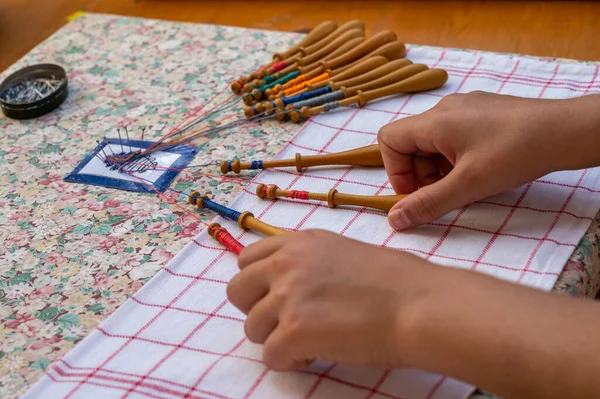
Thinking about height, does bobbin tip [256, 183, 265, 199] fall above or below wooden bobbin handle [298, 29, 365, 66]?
below

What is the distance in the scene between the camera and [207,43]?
1.50 meters

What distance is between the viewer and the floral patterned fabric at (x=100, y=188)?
87 centimetres

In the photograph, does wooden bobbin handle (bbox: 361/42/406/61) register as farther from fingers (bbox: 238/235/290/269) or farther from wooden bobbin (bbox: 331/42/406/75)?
fingers (bbox: 238/235/290/269)

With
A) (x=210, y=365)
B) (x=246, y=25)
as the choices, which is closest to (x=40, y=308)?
(x=210, y=365)

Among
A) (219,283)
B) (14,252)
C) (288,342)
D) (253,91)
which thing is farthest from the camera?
(253,91)

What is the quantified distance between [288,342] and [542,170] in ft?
1.33

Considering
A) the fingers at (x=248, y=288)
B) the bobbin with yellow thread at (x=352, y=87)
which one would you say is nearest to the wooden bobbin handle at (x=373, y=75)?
the bobbin with yellow thread at (x=352, y=87)

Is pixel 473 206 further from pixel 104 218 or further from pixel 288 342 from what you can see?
pixel 104 218

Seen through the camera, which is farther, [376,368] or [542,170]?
[542,170]

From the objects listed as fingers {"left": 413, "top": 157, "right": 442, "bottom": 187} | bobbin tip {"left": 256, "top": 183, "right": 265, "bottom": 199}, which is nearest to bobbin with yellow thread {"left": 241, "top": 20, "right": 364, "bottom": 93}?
bobbin tip {"left": 256, "top": 183, "right": 265, "bottom": 199}

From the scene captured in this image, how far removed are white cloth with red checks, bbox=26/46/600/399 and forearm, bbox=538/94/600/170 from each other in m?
0.07

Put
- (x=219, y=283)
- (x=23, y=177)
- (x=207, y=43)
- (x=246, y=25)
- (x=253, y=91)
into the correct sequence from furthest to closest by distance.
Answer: (x=246, y=25)
(x=207, y=43)
(x=253, y=91)
(x=23, y=177)
(x=219, y=283)

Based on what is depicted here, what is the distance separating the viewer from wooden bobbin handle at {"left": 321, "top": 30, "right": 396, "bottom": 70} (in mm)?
1298

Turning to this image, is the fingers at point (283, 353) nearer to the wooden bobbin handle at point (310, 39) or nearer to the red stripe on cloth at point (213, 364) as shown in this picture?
the red stripe on cloth at point (213, 364)
